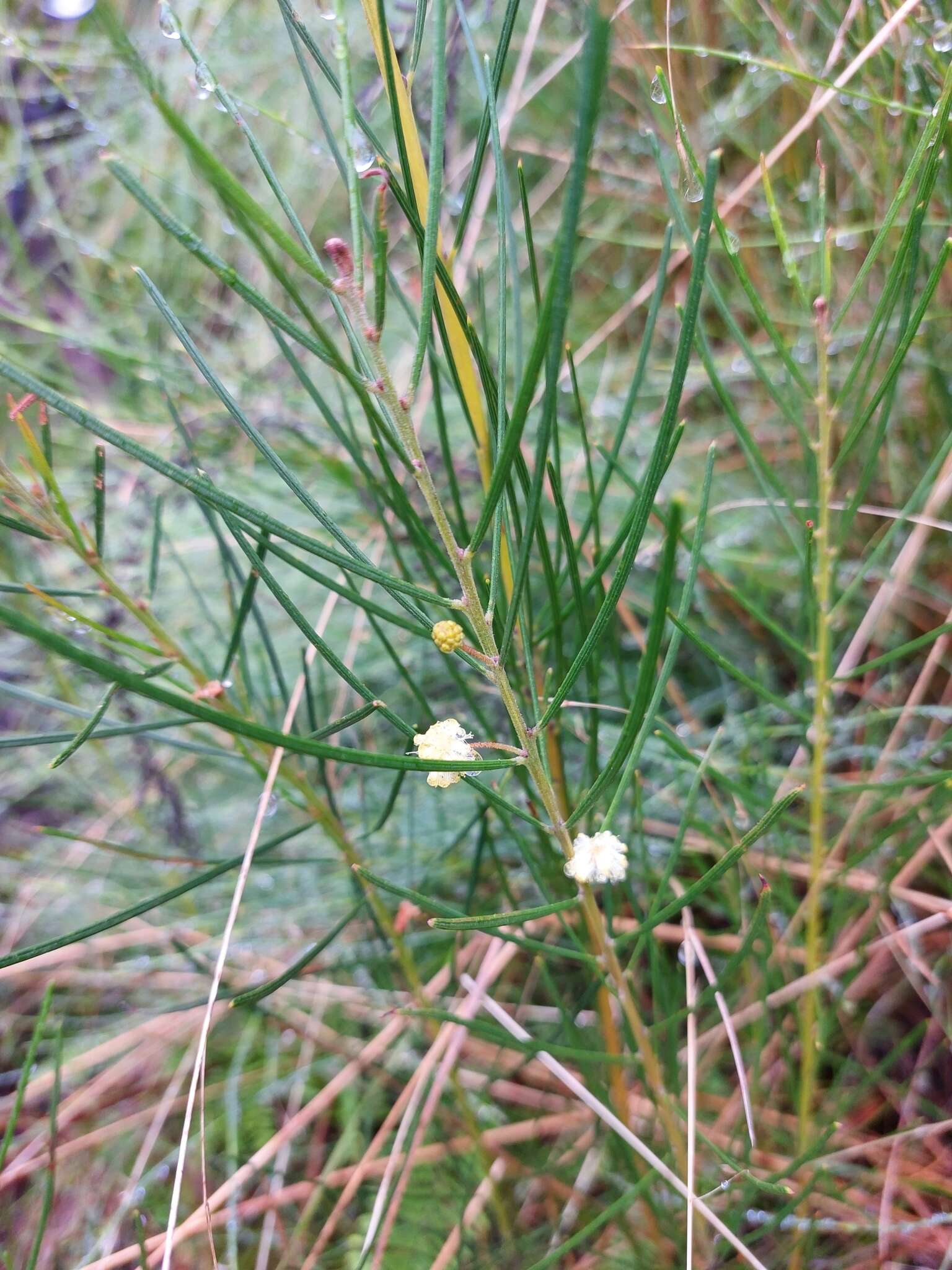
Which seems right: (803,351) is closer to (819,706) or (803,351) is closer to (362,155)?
(819,706)

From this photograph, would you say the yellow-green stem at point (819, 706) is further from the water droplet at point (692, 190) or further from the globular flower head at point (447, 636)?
the globular flower head at point (447, 636)

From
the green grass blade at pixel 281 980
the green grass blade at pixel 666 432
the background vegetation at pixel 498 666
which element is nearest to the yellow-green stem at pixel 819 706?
the background vegetation at pixel 498 666

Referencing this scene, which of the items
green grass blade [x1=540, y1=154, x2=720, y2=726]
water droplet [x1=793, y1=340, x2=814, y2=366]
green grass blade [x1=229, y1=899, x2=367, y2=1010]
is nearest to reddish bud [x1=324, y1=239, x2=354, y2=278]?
green grass blade [x1=540, y1=154, x2=720, y2=726]

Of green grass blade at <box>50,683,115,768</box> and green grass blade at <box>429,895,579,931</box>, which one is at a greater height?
green grass blade at <box>50,683,115,768</box>

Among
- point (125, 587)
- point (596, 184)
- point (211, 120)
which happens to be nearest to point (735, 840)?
point (125, 587)

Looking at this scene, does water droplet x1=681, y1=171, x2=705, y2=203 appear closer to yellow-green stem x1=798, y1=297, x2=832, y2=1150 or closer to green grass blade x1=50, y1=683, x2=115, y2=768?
yellow-green stem x1=798, y1=297, x2=832, y2=1150

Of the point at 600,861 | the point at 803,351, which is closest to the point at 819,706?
the point at 600,861
